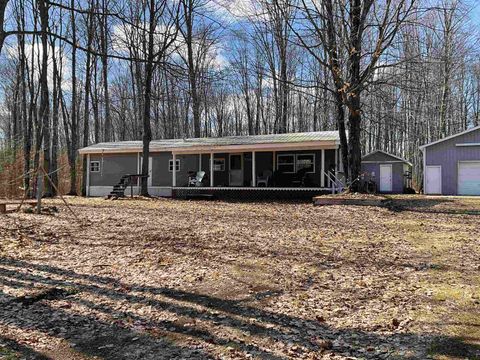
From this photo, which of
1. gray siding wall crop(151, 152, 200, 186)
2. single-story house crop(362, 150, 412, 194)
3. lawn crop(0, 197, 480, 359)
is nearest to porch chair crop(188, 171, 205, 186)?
gray siding wall crop(151, 152, 200, 186)

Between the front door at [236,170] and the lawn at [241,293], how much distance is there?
40.1 feet

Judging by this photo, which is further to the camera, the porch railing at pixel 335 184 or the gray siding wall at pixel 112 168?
the gray siding wall at pixel 112 168

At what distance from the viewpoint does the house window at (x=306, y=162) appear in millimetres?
19944

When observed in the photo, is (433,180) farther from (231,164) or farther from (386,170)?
(231,164)

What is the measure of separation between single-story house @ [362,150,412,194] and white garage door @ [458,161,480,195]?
5.11 m

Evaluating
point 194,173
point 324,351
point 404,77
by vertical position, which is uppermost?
point 404,77

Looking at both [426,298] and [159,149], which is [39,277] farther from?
[159,149]

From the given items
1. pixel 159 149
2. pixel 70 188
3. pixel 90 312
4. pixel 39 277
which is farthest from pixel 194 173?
pixel 90 312

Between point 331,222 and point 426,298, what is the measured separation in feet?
19.5

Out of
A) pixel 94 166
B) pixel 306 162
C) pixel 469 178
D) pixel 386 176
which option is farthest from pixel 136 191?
pixel 469 178

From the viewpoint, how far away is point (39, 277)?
18.2ft

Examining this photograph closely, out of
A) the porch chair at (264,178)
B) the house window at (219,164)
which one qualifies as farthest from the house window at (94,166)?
the porch chair at (264,178)

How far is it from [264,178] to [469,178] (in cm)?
1235

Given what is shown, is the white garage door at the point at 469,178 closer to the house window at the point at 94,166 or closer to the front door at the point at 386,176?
the front door at the point at 386,176
